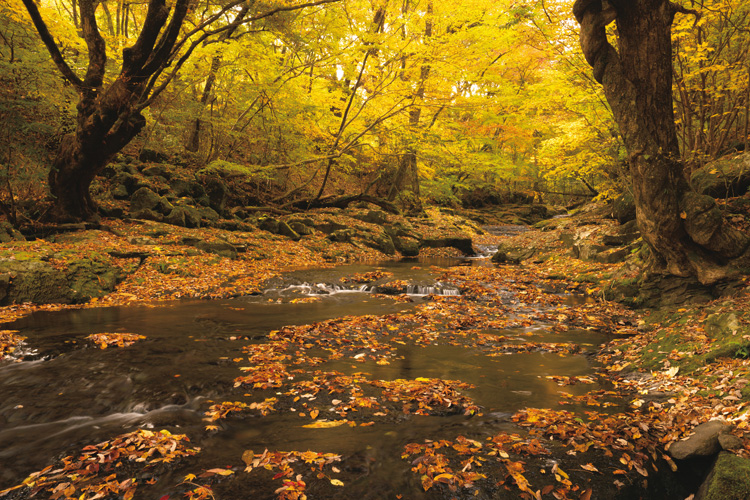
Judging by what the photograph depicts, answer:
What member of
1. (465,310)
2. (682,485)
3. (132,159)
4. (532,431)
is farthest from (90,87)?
(682,485)

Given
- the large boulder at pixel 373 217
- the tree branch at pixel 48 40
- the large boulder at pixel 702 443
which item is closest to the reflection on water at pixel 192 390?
the large boulder at pixel 702 443

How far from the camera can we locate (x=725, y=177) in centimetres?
750

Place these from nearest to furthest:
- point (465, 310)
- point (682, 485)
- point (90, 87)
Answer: point (682, 485), point (465, 310), point (90, 87)

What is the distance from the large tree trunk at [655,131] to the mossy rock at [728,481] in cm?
477

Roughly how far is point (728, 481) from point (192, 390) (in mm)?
5003

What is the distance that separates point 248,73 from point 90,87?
606cm

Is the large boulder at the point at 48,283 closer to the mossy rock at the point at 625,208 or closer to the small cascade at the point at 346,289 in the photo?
the small cascade at the point at 346,289

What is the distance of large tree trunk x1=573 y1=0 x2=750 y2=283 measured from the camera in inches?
248

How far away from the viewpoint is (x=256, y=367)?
5320mm

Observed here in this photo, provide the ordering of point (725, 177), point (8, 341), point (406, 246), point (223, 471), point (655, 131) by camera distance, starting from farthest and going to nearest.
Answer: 1. point (406, 246)
2. point (725, 177)
3. point (655, 131)
4. point (8, 341)
5. point (223, 471)

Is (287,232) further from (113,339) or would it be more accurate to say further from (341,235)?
(113,339)

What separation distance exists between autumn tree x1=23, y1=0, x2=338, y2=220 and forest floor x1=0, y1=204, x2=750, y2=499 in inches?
65.7

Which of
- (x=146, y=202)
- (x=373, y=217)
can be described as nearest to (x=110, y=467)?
(x=146, y=202)

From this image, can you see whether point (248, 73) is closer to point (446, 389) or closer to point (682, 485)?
point (446, 389)
